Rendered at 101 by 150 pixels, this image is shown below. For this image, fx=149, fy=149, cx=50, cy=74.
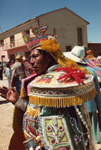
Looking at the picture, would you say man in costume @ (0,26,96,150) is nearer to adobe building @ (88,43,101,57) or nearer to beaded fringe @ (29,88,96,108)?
beaded fringe @ (29,88,96,108)

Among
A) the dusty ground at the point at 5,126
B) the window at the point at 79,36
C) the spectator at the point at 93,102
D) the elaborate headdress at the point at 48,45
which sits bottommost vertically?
the dusty ground at the point at 5,126

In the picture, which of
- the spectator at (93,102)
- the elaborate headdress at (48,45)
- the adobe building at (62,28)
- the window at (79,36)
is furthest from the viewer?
the window at (79,36)

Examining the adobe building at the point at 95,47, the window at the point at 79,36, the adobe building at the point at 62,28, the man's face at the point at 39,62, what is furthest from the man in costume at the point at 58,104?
the adobe building at the point at 95,47

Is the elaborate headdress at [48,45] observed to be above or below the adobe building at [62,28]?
below

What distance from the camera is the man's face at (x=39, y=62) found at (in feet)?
5.04

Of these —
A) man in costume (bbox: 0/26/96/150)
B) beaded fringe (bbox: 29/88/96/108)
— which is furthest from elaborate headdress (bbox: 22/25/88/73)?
beaded fringe (bbox: 29/88/96/108)

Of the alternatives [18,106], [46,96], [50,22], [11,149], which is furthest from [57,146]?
[50,22]

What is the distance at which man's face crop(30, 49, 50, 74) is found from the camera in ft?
5.04

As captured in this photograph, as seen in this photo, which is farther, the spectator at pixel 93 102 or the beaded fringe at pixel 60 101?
the spectator at pixel 93 102

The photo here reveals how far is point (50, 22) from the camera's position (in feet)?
→ 69.7

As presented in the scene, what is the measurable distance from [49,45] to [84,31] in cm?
2321

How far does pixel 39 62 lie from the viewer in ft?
5.04

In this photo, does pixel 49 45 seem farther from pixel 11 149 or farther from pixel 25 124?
pixel 11 149

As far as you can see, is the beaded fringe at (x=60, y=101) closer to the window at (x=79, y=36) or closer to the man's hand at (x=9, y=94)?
the man's hand at (x=9, y=94)
